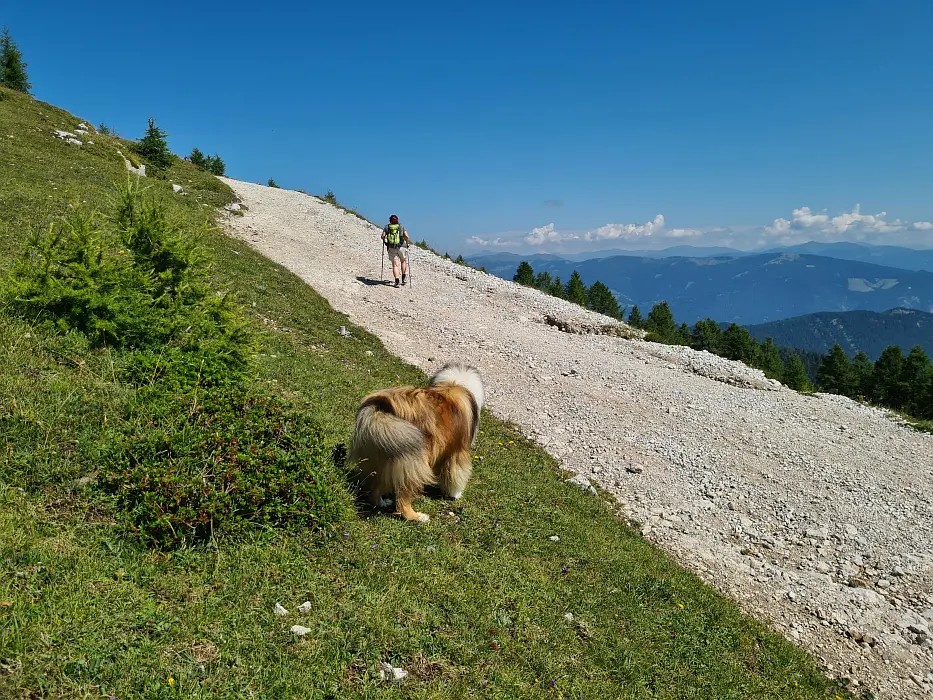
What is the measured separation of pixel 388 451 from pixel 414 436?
14.0 inches

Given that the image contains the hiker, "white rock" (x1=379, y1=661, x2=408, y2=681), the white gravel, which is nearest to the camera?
"white rock" (x1=379, y1=661, x2=408, y2=681)

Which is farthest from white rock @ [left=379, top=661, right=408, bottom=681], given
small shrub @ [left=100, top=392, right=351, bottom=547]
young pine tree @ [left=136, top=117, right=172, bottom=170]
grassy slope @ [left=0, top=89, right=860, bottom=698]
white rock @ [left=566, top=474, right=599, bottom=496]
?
young pine tree @ [left=136, top=117, right=172, bottom=170]

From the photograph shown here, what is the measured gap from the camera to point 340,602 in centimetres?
450

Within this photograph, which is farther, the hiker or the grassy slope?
the hiker

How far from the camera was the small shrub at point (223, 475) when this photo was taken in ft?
15.0

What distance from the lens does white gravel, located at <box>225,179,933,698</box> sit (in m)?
8.52

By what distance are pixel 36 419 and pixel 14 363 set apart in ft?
4.57

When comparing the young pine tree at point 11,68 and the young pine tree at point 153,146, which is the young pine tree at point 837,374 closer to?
the young pine tree at point 153,146

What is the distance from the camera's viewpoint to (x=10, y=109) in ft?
104

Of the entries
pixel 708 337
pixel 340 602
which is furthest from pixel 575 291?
pixel 340 602

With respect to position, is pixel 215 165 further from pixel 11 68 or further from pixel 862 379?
pixel 862 379

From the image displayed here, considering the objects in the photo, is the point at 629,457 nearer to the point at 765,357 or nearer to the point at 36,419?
the point at 36,419

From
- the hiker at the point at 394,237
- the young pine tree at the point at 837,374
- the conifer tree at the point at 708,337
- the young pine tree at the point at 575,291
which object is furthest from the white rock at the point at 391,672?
the young pine tree at the point at 837,374

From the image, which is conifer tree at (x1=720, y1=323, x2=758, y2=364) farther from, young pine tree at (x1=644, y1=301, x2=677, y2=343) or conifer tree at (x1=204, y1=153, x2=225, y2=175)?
conifer tree at (x1=204, y1=153, x2=225, y2=175)
